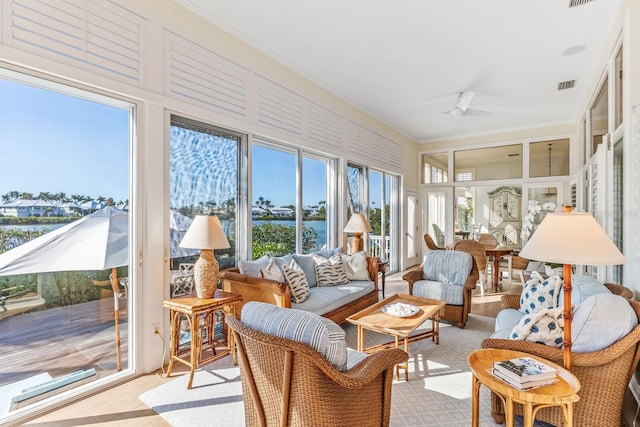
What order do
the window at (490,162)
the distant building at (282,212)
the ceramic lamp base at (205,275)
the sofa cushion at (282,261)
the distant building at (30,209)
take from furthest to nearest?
the window at (490,162), the distant building at (282,212), the sofa cushion at (282,261), the ceramic lamp base at (205,275), the distant building at (30,209)

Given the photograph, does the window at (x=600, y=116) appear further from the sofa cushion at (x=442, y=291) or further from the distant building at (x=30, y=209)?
the distant building at (x=30, y=209)

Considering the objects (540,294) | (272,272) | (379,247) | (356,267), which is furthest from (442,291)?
(379,247)

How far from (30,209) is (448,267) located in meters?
4.13

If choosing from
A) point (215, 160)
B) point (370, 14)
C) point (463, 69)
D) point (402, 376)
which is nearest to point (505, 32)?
point (463, 69)

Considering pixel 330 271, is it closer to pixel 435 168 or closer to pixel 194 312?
pixel 194 312

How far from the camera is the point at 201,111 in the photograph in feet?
10.2

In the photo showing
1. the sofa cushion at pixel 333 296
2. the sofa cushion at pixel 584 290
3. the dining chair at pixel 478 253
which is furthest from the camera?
the dining chair at pixel 478 253

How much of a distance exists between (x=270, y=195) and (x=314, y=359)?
302 centimetres

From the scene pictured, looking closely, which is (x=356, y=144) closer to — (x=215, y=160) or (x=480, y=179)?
(x=215, y=160)

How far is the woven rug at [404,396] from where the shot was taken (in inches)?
82.2

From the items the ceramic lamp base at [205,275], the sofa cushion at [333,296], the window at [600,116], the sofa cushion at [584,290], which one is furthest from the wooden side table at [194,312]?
the window at [600,116]

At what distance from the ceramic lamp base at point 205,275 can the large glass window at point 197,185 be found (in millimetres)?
418

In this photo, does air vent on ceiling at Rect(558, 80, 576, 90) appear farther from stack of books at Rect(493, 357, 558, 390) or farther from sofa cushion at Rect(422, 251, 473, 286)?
stack of books at Rect(493, 357, 558, 390)

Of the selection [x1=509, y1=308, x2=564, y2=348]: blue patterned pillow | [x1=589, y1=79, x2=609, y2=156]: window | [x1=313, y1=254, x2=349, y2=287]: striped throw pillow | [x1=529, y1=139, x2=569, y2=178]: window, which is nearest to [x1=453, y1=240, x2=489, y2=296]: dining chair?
[x1=589, y1=79, x2=609, y2=156]: window
